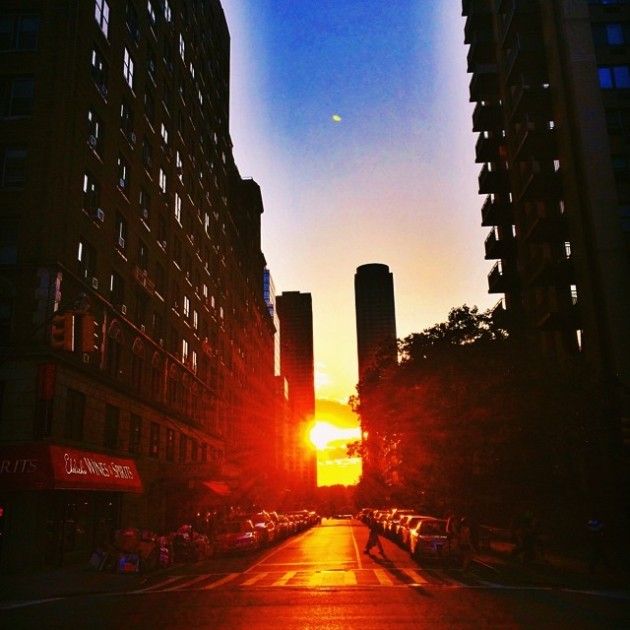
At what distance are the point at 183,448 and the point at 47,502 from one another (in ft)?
68.3

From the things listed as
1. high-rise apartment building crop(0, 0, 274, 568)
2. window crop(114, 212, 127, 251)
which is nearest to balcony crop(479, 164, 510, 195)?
high-rise apartment building crop(0, 0, 274, 568)

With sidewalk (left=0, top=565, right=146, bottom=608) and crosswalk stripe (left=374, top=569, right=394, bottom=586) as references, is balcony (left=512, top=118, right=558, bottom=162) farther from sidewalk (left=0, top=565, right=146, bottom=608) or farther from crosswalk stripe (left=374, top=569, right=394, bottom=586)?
sidewalk (left=0, top=565, right=146, bottom=608)

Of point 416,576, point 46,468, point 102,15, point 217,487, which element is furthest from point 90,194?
point 217,487

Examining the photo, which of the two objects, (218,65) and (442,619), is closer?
(442,619)

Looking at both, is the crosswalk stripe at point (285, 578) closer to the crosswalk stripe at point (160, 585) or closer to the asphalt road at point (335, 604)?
the asphalt road at point (335, 604)

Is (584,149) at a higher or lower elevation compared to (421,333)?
higher

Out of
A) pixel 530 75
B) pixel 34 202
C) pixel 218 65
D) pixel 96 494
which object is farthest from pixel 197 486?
pixel 218 65

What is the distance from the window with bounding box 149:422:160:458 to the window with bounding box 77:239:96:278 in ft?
38.7

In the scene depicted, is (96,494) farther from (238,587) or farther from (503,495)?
(503,495)

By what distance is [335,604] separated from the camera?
12852 millimetres

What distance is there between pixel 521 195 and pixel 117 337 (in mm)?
27057

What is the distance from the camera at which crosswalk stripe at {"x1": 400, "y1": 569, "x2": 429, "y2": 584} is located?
17.5 metres

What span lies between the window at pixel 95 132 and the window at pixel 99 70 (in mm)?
1571

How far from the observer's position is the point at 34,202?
26.0 m
